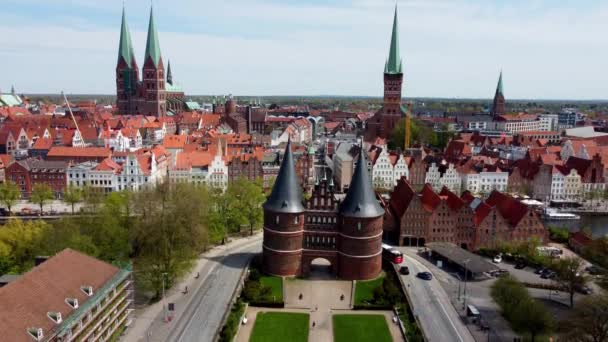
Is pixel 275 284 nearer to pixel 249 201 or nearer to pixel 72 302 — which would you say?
pixel 249 201

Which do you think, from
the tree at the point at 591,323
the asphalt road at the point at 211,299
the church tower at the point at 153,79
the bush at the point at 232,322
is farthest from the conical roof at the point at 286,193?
the church tower at the point at 153,79

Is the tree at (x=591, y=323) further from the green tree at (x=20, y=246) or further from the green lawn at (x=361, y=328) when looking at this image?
the green tree at (x=20, y=246)

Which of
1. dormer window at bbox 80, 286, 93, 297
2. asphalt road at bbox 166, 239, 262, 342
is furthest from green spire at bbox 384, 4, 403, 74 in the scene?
dormer window at bbox 80, 286, 93, 297

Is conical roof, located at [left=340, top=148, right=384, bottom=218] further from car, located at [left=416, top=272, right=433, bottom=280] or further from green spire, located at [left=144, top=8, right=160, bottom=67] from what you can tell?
green spire, located at [left=144, top=8, right=160, bottom=67]

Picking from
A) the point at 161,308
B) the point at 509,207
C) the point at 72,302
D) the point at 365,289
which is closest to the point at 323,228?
the point at 365,289

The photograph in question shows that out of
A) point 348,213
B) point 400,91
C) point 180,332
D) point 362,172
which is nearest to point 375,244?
point 348,213

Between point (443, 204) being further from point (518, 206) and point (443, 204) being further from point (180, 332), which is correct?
point (180, 332)
